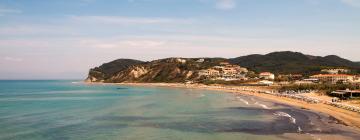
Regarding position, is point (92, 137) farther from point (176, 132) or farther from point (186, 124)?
point (186, 124)

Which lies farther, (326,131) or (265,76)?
(265,76)

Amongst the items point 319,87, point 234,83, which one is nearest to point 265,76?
point 234,83

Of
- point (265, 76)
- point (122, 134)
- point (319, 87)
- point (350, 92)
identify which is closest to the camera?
point (122, 134)

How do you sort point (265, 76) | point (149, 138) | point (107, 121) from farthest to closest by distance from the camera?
point (265, 76), point (107, 121), point (149, 138)

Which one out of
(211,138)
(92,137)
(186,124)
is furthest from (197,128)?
(92,137)

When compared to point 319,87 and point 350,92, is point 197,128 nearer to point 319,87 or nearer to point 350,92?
point 350,92

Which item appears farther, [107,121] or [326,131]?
[107,121]

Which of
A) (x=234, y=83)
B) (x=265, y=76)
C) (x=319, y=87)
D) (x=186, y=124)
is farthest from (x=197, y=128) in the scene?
(x=265, y=76)

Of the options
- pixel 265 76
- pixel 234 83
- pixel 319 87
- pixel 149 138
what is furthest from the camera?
pixel 265 76

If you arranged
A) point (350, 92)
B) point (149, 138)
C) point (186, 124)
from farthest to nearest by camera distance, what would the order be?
1. point (350, 92)
2. point (186, 124)
3. point (149, 138)
